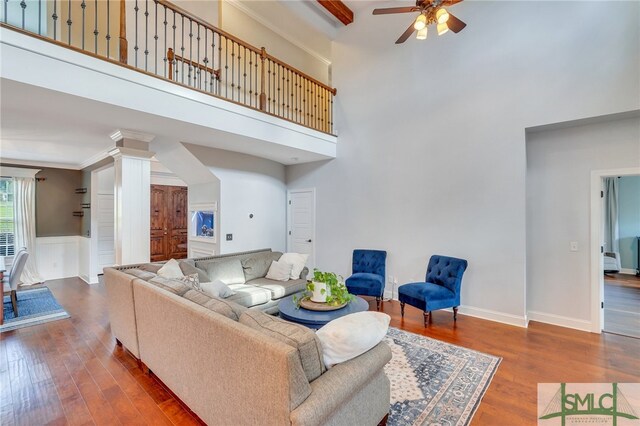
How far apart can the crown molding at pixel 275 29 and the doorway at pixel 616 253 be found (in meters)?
6.20

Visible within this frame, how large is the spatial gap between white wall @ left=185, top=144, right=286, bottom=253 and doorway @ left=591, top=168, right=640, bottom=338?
5.21m

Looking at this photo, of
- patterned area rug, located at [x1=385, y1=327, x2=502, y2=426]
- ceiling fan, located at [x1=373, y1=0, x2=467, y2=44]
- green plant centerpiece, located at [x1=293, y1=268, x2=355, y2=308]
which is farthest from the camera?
green plant centerpiece, located at [x1=293, y1=268, x2=355, y2=308]

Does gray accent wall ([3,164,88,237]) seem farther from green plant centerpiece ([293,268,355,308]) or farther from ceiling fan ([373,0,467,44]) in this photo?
ceiling fan ([373,0,467,44])

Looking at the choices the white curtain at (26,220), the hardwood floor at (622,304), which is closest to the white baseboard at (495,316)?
the hardwood floor at (622,304)

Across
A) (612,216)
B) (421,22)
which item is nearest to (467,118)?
(421,22)

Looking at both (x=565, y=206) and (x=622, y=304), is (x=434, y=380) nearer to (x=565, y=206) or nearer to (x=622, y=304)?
(x=565, y=206)

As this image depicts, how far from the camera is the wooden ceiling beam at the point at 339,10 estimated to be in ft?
17.2

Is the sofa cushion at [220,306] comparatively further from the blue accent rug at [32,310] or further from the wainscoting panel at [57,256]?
the wainscoting panel at [57,256]

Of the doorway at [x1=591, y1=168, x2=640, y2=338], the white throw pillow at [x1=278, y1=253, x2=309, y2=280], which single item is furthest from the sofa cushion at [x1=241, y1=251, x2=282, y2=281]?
the doorway at [x1=591, y1=168, x2=640, y2=338]

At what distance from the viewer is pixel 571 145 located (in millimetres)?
3768

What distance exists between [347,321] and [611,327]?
4.16 meters

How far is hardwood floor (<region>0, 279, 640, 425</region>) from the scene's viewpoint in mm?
2141

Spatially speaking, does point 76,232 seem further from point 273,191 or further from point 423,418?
point 423,418

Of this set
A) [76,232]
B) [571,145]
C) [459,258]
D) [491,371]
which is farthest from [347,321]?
[76,232]
